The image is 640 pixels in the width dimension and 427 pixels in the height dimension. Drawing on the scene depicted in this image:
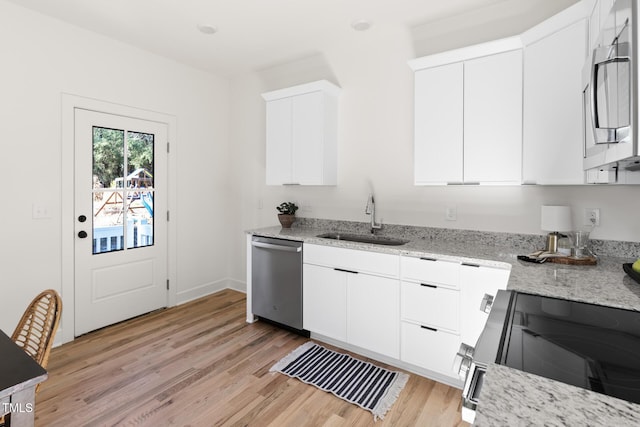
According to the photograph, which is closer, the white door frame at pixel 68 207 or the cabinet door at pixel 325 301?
the cabinet door at pixel 325 301

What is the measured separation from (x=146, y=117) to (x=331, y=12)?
2102mm

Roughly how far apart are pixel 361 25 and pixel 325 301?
7.77 ft

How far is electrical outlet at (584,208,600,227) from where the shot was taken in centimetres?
223

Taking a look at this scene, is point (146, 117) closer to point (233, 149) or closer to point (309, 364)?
point (233, 149)

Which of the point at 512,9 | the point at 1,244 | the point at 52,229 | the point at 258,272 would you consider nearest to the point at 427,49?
the point at 512,9

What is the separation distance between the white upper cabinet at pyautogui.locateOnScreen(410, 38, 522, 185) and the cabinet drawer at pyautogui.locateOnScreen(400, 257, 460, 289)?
63 centimetres

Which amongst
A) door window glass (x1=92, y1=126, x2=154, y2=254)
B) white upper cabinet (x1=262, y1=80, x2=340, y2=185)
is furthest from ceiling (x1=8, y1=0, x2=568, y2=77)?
door window glass (x1=92, y1=126, x2=154, y2=254)

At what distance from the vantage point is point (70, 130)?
2900mm

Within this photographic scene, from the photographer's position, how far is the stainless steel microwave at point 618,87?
0.87 metres

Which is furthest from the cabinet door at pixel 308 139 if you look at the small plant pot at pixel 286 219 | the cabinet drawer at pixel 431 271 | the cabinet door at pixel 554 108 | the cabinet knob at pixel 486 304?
the cabinet knob at pixel 486 304

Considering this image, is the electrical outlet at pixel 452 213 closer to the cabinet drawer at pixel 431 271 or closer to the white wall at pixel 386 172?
the white wall at pixel 386 172

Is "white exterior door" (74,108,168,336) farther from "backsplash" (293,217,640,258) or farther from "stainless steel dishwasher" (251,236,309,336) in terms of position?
"backsplash" (293,217,640,258)

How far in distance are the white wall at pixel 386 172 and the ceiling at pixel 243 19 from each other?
0.19 m

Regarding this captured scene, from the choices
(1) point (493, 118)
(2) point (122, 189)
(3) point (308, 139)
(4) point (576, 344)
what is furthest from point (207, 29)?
(4) point (576, 344)
